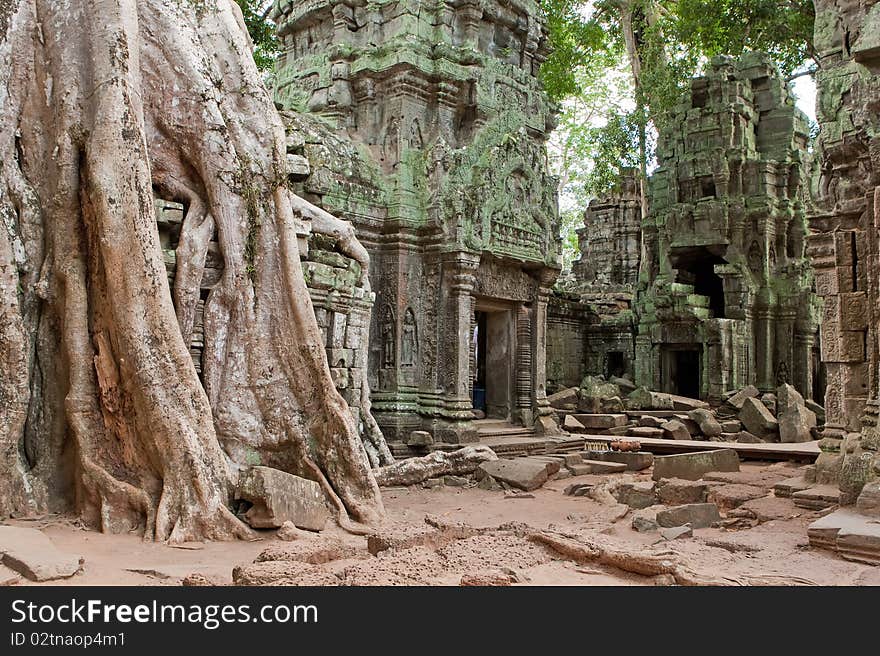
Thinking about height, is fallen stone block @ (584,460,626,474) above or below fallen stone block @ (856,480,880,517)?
below

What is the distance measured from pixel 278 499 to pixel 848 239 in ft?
19.6

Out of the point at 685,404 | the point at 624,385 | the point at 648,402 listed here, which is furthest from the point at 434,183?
the point at 624,385

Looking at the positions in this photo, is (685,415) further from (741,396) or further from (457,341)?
(457,341)

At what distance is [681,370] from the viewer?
60.1 feet

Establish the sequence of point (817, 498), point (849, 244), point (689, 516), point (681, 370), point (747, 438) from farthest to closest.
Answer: point (681, 370), point (747, 438), point (849, 244), point (817, 498), point (689, 516)

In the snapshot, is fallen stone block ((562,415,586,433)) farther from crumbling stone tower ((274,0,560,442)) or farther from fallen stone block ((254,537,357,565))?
fallen stone block ((254,537,357,565))

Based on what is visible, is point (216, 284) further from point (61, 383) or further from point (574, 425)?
point (574, 425)

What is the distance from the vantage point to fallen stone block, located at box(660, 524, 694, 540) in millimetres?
5367

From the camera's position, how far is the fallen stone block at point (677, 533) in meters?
5.37

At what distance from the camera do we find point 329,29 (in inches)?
426

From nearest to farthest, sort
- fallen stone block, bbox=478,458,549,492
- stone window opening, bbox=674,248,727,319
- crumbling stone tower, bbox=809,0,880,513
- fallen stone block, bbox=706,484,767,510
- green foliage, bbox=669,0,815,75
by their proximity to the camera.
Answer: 1. crumbling stone tower, bbox=809,0,880,513
2. fallen stone block, bbox=706,484,767,510
3. fallen stone block, bbox=478,458,549,492
4. green foliage, bbox=669,0,815,75
5. stone window opening, bbox=674,248,727,319

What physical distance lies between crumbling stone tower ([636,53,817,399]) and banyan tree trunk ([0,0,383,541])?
1215 centimetres

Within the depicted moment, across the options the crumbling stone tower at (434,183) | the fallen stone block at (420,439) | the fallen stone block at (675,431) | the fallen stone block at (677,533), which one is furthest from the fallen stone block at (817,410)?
the fallen stone block at (677,533)

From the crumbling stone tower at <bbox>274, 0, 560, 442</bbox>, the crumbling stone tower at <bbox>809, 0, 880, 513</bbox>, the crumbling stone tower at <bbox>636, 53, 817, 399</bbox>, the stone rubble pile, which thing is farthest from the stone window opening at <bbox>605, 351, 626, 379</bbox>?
the crumbling stone tower at <bbox>809, 0, 880, 513</bbox>
